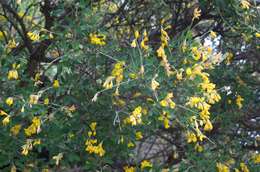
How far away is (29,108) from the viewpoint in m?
2.50

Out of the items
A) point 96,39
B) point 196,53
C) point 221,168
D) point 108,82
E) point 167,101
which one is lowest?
point 221,168

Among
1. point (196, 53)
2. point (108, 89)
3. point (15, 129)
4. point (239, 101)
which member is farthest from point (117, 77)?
point (239, 101)

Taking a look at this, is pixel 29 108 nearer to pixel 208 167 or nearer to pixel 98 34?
pixel 98 34

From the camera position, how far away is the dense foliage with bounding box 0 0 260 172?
2482mm

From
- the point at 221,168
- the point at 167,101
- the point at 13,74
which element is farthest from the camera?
the point at 221,168

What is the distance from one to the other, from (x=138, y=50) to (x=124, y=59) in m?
0.10

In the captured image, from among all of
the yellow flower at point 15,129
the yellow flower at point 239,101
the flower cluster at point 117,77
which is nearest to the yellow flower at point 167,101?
the flower cluster at point 117,77

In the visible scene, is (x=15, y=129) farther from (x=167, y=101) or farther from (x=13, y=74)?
(x=167, y=101)

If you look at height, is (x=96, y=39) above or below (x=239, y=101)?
above

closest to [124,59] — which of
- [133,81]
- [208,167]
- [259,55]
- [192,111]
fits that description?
[133,81]

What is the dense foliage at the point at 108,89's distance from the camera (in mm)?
2482

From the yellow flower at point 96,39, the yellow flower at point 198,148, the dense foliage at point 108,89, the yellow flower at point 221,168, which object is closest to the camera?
the dense foliage at point 108,89

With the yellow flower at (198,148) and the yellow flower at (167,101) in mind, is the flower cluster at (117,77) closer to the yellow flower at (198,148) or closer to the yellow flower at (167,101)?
the yellow flower at (167,101)

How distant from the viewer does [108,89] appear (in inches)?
105
